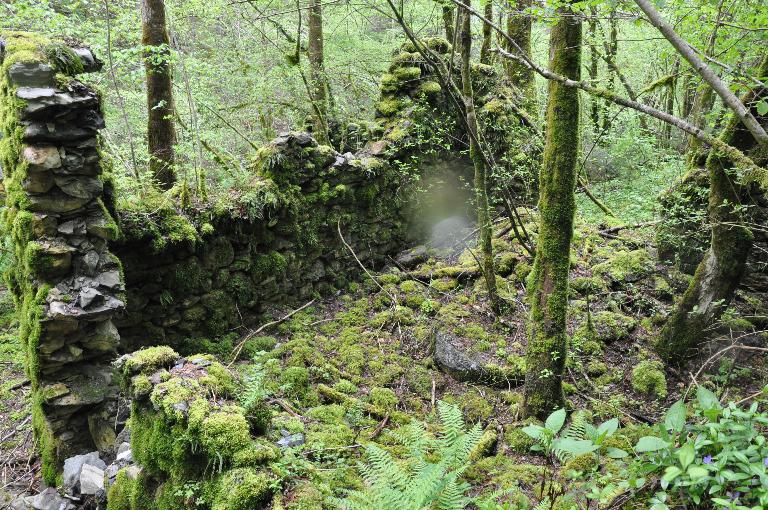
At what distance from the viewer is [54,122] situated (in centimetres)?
475

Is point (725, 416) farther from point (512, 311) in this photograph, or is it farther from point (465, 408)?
point (512, 311)

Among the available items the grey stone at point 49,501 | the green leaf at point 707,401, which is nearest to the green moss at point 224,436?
the green leaf at point 707,401

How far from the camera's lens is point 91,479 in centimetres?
418

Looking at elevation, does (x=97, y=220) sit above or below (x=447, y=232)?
above

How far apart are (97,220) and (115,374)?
1.78 m

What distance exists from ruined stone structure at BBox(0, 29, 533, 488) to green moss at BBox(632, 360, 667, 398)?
481cm

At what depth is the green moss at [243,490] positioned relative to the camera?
2506 millimetres

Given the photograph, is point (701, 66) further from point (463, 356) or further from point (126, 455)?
point (126, 455)

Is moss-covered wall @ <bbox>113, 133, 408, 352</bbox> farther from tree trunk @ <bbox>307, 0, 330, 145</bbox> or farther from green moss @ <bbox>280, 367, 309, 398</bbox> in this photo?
green moss @ <bbox>280, 367, 309, 398</bbox>

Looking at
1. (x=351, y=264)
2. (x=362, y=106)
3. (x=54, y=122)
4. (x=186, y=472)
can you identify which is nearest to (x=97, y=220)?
(x=54, y=122)

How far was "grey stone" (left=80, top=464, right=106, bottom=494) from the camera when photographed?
161 inches

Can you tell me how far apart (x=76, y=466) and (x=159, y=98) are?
17.7ft

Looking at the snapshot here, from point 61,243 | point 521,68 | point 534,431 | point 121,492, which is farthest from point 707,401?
point 521,68

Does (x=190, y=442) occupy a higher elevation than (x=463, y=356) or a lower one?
higher
